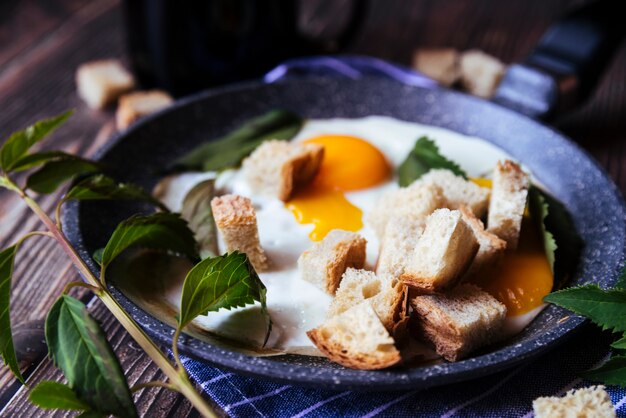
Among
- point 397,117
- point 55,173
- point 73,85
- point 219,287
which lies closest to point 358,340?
point 219,287

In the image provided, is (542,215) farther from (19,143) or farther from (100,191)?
(19,143)

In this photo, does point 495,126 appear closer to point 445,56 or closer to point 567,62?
point 567,62

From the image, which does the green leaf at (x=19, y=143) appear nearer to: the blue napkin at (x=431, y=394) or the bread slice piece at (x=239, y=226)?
the bread slice piece at (x=239, y=226)

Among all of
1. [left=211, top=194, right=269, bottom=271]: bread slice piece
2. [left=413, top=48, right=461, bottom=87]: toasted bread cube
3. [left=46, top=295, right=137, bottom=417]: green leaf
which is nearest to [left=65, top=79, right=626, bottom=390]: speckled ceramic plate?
[left=46, top=295, right=137, bottom=417]: green leaf

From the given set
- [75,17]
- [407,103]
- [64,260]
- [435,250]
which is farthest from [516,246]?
[75,17]

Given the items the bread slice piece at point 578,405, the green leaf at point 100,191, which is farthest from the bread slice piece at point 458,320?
the green leaf at point 100,191

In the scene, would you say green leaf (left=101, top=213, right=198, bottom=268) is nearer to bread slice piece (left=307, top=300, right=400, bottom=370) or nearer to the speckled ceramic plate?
the speckled ceramic plate
